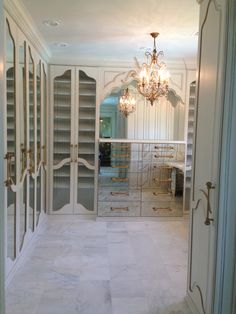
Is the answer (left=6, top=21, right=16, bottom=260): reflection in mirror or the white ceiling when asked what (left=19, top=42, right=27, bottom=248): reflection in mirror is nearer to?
(left=6, top=21, right=16, bottom=260): reflection in mirror

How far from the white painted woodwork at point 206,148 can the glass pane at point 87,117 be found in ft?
8.73

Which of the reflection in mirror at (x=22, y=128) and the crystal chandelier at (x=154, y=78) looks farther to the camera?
the crystal chandelier at (x=154, y=78)

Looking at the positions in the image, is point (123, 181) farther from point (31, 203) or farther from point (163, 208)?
point (31, 203)

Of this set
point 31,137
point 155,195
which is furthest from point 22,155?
point 155,195

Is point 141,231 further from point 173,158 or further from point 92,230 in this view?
point 173,158

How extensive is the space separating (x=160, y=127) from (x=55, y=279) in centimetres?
319

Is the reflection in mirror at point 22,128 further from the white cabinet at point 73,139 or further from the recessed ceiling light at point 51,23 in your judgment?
the white cabinet at point 73,139

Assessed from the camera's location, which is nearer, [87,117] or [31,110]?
[31,110]

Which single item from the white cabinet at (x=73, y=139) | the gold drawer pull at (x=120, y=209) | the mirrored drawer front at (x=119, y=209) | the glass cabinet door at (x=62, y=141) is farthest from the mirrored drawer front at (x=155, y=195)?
the glass cabinet door at (x=62, y=141)

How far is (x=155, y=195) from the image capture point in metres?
4.56

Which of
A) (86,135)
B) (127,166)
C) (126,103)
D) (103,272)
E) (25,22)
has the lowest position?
(103,272)

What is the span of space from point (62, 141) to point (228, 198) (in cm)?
334

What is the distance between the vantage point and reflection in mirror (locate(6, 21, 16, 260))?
99.1 inches

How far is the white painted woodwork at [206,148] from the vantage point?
1.68 metres
